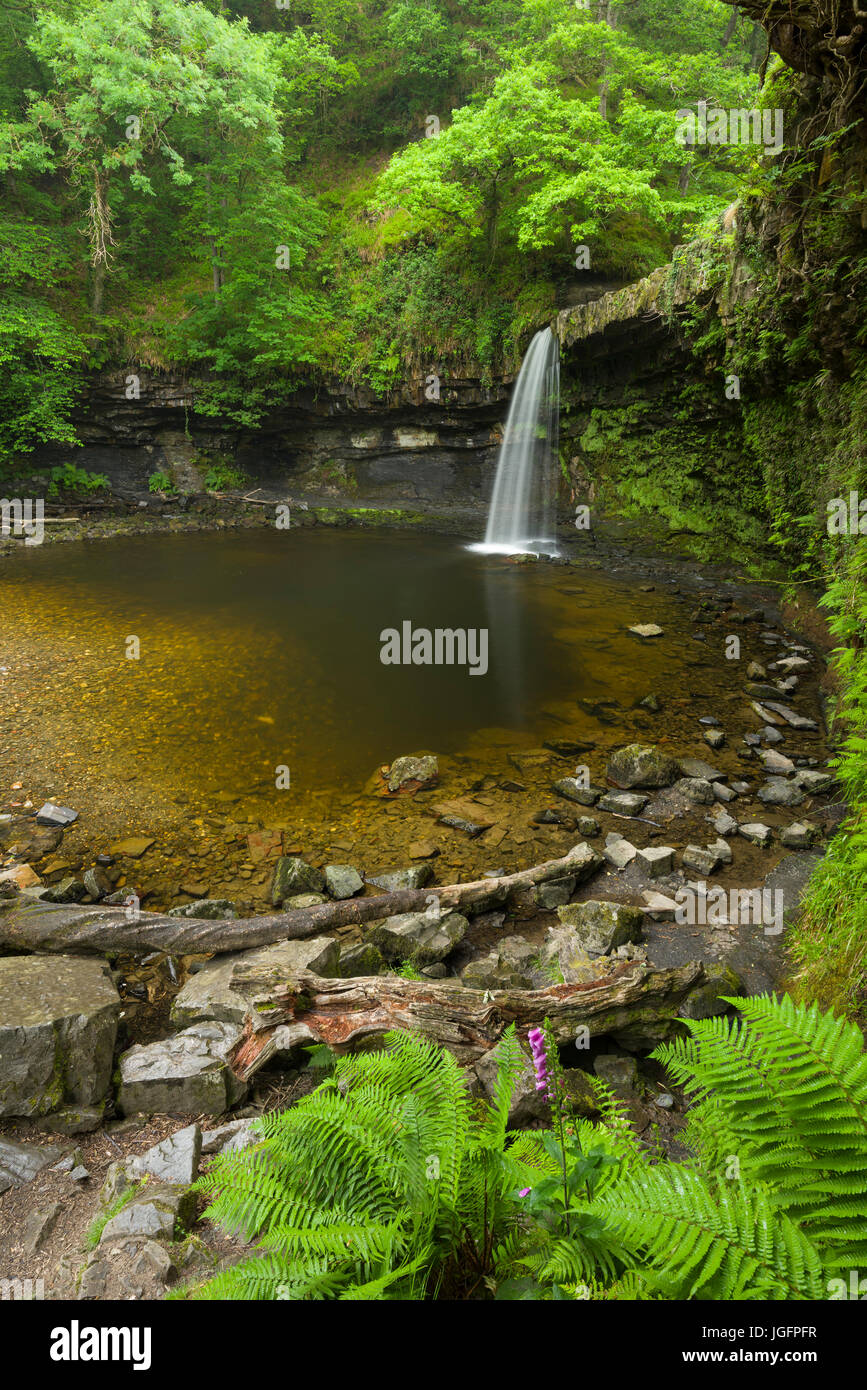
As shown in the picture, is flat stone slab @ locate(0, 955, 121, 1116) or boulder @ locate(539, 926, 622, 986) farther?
boulder @ locate(539, 926, 622, 986)

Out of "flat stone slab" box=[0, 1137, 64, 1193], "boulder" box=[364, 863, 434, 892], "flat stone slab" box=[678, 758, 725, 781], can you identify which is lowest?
"flat stone slab" box=[0, 1137, 64, 1193]

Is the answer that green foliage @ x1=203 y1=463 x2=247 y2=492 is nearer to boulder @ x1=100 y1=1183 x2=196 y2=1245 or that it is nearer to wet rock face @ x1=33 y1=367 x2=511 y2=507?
wet rock face @ x1=33 y1=367 x2=511 y2=507

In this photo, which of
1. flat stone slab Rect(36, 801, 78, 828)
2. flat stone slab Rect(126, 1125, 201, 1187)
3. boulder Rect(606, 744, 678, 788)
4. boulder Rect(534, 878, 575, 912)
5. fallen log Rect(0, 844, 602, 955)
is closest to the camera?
flat stone slab Rect(126, 1125, 201, 1187)

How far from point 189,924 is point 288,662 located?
6151 mm

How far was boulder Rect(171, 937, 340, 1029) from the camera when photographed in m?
3.46

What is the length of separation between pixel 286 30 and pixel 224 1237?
42233 mm

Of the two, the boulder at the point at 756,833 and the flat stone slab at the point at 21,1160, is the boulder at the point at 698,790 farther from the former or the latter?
the flat stone slab at the point at 21,1160

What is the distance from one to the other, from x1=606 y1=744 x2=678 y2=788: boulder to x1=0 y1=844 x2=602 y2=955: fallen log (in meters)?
2.37

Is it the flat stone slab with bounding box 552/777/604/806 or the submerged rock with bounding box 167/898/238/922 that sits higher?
the flat stone slab with bounding box 552/777/604/806

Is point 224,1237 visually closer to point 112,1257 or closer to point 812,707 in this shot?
point 112,1257

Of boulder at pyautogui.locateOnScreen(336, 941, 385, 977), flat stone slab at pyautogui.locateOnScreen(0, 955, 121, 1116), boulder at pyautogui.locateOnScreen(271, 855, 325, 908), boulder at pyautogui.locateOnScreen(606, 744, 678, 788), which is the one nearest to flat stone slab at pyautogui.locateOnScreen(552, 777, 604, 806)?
boulder at pyautogui.locateOnScreen(606, 744, 678, 788)

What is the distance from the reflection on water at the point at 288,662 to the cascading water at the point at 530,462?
349 cm

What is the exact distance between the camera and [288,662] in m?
A: 10.2

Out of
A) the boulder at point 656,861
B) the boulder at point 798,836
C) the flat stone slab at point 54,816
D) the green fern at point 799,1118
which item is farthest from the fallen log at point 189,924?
the green fern at point 799,1118
